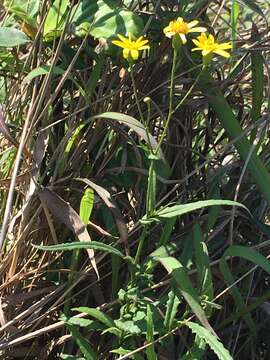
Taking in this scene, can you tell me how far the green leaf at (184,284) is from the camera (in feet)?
3.67

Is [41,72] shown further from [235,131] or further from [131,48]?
[235,131]

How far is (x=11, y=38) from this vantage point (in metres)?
1.18

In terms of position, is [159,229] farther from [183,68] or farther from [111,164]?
[183,68]

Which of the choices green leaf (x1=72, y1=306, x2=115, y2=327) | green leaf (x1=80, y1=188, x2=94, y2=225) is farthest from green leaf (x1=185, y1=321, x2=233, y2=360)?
green leaf (x1=80, y1=188, x2=94, y2=225)

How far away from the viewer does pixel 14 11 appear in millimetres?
1210

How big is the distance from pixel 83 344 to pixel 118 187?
30 centimetres

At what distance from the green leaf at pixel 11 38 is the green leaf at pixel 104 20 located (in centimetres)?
9

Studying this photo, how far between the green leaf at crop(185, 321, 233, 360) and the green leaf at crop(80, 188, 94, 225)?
0.24 metres

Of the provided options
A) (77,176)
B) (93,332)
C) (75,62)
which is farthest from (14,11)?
(93,332)

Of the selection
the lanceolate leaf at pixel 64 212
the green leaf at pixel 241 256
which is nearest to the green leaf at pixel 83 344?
the lanceolate leaf at pixel 64 212

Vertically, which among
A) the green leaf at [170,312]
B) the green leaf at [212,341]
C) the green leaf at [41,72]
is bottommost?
the green leaf at [212,341]

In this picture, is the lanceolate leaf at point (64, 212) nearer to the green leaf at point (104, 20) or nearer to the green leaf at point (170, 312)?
the green leaf at point (170, 312)

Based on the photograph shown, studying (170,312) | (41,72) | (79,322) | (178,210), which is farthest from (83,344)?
(41,72)

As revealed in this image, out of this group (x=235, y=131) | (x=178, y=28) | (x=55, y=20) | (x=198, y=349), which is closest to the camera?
(x=178, y=28)
